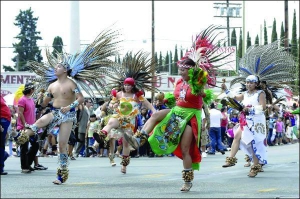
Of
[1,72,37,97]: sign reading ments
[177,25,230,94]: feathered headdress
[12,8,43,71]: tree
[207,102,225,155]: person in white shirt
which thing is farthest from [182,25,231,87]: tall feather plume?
[12,8,43,71]: tree

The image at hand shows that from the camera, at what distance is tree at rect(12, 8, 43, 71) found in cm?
6215

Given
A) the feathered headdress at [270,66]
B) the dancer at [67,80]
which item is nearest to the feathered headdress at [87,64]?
the dancer at [67,80]

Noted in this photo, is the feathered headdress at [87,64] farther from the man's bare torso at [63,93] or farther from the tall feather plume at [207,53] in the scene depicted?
the tall feather plume at [207,53]

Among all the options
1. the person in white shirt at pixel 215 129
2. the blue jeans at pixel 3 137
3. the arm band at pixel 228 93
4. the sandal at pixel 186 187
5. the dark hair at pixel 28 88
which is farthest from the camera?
the person in white shirt at pixel 215 129

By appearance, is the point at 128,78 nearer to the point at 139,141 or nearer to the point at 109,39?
the point at 109,39

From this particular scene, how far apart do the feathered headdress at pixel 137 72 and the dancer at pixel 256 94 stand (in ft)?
5.55

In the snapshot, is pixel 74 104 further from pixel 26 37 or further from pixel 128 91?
pixel 26 37

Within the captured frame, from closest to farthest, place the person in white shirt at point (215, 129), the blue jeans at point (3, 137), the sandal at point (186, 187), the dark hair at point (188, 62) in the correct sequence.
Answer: the sandal at point (186, 187) < the dark hair at point (188, 62) < the blue jeans at point (3, 137) < the person in white shirt at point (215, 129)

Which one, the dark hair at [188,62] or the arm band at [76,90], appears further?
the arm band at [76,90]

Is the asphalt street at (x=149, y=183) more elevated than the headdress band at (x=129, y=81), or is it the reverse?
the headdress band at (x=129, y=81)

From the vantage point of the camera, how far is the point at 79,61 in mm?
12758

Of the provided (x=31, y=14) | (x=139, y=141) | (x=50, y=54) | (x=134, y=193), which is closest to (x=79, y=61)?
(x=50, y=54)

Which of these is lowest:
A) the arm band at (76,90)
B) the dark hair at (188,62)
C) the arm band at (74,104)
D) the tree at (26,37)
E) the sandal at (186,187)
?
the sandal at (186,187)

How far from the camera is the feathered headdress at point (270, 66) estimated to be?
15.2m
